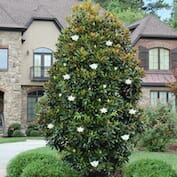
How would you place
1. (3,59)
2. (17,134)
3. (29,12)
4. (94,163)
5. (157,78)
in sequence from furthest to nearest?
(29,12)
(157,78)
(3,59)
(17,134)
(94,163)

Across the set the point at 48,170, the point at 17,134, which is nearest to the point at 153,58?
the point at 17,134

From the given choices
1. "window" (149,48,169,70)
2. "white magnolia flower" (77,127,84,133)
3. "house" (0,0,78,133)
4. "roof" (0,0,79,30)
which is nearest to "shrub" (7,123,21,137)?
"house" (0,0,78,133)

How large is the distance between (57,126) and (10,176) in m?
1.68

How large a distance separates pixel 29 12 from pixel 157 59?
9794 mm

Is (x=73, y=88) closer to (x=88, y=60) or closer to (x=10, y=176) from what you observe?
(x=88, y=60)

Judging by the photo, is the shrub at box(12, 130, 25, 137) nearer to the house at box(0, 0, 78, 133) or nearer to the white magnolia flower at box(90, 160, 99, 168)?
the house at box(0, 0, 78, 133)

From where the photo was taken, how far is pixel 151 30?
3306 cm

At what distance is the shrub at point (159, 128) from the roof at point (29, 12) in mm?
15472

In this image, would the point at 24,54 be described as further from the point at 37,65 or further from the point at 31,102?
the point at 31,102

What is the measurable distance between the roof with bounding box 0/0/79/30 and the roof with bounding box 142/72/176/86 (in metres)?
6.96

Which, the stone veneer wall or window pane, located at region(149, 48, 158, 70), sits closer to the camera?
the stone veneer wall

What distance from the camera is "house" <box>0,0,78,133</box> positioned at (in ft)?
98.9

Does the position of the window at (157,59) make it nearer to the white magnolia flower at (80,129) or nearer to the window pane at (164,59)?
the window pane at (164,59)

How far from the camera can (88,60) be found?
8.13m
